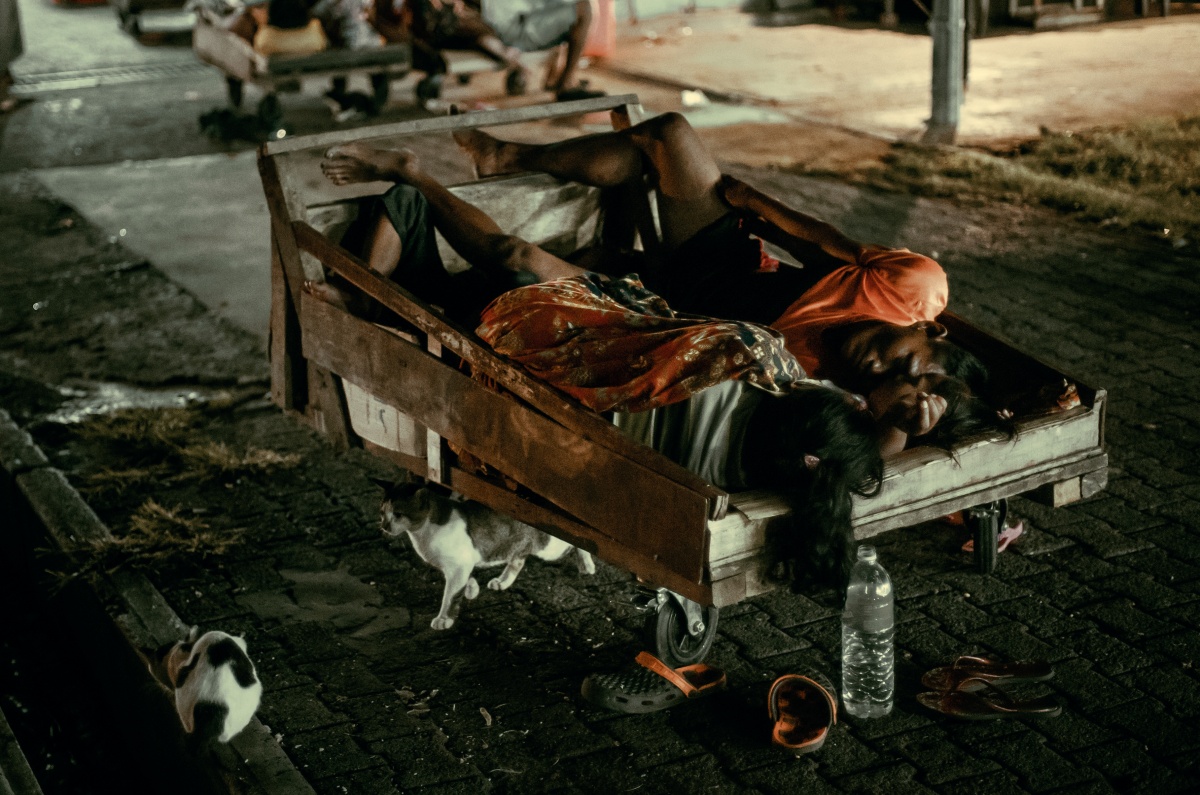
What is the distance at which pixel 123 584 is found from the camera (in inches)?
170

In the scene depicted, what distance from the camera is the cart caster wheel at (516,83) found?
12.1 meters

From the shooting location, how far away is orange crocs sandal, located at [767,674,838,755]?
3.33 metres

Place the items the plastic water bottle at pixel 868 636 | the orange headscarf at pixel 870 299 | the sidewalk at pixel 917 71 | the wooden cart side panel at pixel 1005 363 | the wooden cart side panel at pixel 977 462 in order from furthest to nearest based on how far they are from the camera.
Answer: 1. the sidewalk at pixel 917 71
2. the orange headscarf at pixel 870 299
3. the wooden cart side panel at pixel 1005 363
4. the plastic water bottle at pixel 868 636
5. the wooden cart side panel at pixel 977 462

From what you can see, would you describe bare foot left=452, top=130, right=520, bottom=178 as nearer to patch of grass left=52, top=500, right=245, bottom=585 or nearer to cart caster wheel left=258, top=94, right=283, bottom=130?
patch of grass left=52, top=500, right=245, bottom=585

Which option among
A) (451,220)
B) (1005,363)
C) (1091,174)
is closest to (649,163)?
(451,220)

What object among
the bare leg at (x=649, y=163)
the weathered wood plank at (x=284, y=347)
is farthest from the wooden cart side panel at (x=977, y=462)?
the weathered wood plank at (x=284, y=347)

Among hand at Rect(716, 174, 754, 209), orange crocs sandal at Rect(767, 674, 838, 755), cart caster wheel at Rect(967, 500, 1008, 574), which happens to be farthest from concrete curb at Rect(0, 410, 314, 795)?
hand at Rect(716, 174, 754, 209)

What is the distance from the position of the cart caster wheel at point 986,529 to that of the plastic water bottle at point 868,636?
589 millimetres

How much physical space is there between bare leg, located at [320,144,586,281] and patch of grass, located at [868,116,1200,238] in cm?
461

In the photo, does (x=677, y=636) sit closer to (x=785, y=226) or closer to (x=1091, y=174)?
(x=785, y=226)

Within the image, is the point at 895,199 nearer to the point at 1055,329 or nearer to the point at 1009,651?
the point at 1055,329

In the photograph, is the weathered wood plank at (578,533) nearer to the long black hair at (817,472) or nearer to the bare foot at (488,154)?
the long black hair at (817,472)

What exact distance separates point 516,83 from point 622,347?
9.10 m

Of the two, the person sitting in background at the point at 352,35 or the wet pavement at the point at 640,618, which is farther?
the person sitting in background at the point at 352,35
